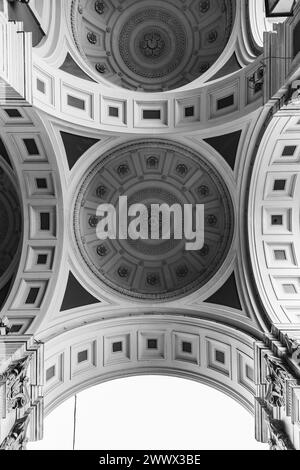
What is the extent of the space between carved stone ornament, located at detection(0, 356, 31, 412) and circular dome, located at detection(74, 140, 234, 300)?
534cm

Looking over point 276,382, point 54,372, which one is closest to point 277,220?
point 276,382

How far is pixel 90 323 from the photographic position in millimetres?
15523

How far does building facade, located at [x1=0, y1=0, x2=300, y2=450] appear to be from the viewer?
1397cm

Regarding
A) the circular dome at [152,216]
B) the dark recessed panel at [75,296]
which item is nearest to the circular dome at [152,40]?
the circular dome at [152,216]

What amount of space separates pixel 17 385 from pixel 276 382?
23.6 ft

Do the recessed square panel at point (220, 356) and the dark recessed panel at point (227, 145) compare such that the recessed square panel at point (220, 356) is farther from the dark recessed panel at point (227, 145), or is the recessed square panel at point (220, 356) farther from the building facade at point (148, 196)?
the dark recessed panel at point (227, 145)

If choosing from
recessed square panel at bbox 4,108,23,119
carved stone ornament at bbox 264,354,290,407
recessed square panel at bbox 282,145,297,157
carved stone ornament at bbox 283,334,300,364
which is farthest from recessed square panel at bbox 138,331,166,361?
recessed square panel at bbox 4,108,23,119

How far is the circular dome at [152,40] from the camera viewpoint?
52.0 ft

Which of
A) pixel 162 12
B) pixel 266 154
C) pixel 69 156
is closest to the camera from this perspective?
pixel 266 154

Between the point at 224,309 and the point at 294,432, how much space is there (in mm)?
5586

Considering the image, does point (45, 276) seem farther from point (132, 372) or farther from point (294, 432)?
point (294, 432)

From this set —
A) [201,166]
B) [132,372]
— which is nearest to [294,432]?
[132,372]

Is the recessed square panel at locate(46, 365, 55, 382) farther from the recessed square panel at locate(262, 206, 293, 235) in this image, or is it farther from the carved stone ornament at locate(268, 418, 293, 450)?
the recessed square panel at locate(262, 206, 293, 235)

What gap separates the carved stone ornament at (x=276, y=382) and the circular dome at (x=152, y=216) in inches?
195
